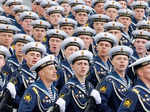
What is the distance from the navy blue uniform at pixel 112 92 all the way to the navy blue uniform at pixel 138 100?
1.68 meters

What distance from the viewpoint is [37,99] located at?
1016 cm

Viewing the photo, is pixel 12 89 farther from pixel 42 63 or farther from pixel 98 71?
pixel 98 71

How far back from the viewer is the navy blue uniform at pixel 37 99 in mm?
10078

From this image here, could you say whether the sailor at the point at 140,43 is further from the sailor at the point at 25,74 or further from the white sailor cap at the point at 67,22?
the sailor at the point at 25,74

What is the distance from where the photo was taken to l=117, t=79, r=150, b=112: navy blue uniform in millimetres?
8867

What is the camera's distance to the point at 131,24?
1733 centimetres

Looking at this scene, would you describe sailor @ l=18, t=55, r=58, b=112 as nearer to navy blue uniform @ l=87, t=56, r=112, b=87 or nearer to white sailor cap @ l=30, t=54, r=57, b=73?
white sailor cap @ l=30, t=54, r=57, b=73

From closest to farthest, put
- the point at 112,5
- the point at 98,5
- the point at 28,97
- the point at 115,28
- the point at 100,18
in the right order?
the point at 28,97
the point at 115,28
the point at 100,18
the point at 112,5
the point at 98,5

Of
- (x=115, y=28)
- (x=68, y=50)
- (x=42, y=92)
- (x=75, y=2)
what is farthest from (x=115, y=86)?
(x=75, y=2)

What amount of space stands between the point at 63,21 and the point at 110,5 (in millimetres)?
2294

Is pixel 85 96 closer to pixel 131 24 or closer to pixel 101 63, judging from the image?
pixel 101 63

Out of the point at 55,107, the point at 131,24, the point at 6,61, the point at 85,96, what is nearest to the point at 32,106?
the point at 55,107

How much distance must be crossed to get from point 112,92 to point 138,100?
188 cm

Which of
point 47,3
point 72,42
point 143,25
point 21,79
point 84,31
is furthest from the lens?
point 47,3
